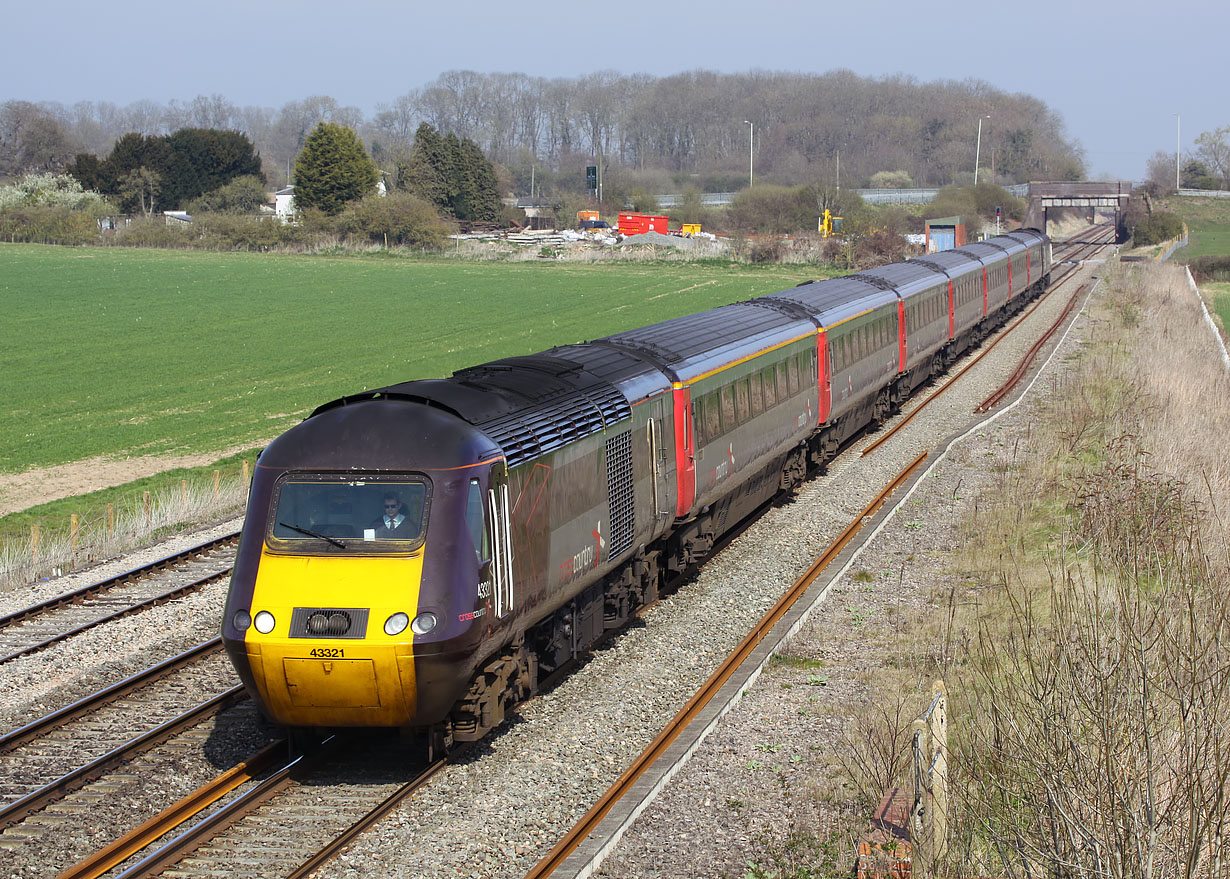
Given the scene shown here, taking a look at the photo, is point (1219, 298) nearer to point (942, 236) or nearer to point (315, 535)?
point (942, 236)

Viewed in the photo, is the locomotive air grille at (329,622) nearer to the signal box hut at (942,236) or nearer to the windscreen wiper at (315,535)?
the windscreen wiper at (315,535)

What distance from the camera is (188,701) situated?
1196 cm

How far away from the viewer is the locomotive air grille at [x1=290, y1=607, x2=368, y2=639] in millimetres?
9242

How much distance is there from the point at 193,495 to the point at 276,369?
19.9 metres

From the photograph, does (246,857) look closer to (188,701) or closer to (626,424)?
(188,701)

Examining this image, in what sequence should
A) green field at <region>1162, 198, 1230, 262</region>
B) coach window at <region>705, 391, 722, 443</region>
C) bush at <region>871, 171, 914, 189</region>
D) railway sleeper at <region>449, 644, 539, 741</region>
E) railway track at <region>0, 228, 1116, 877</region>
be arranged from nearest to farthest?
railway track at <region>0, 228, 1116, 877</region> < railway sleeper at <region>449, 644, 539, 741</region> < coach window at <region>705, 391, 722, 443</region> < green field at <region>1162, 198, 1230, 262</region> < bush at <region>871, 171, 914, 189</region>

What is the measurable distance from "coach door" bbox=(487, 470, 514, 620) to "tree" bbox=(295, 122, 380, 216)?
99323 mm

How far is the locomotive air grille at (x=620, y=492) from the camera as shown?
498 inches

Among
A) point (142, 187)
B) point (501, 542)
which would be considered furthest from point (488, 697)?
point (142, 187)

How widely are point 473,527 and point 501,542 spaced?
45 cm

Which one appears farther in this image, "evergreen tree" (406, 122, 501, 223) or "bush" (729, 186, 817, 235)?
"evergreen tree" (406, 122, 501, 223)

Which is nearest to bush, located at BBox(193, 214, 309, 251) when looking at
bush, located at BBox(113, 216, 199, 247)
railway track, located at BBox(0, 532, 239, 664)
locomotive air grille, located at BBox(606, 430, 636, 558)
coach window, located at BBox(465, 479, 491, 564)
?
bush, located at BBox(113, 216, 199, 247)

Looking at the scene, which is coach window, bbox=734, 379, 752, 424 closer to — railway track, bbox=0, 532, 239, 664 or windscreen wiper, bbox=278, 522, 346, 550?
railway track, bbox=0, 532, 239, 664

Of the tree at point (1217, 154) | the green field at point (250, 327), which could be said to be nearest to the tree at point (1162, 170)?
the tree at point (1217, 154)
